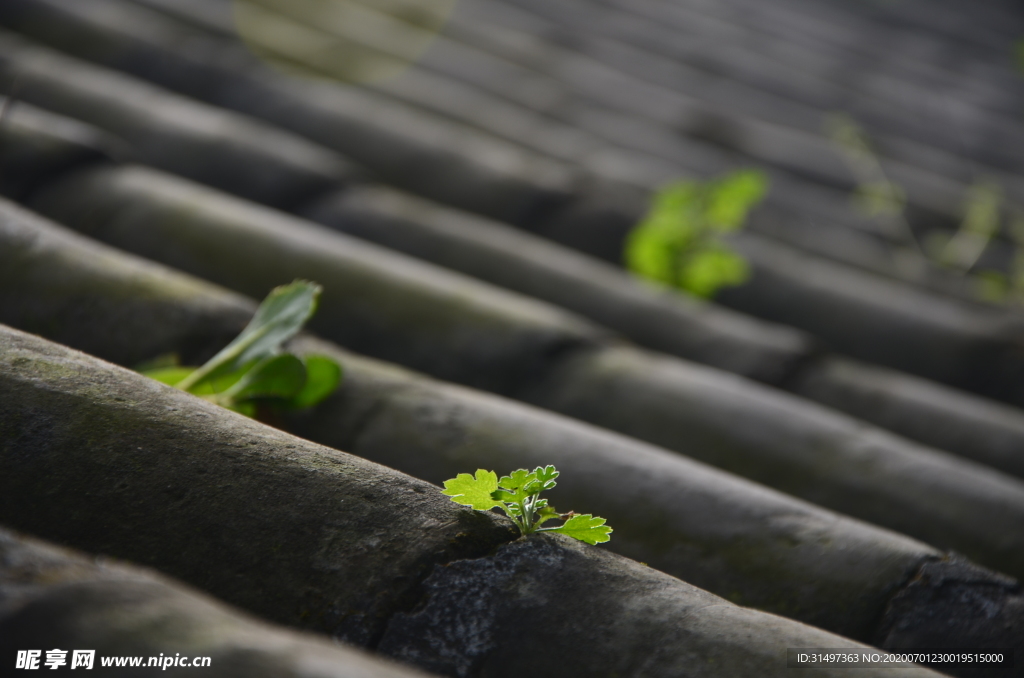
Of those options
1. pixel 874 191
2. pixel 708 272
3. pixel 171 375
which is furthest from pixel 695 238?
pixel 171 375

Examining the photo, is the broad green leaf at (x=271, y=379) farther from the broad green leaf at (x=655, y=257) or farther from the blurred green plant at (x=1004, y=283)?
the blurred green plant at (x=1004, y=283)

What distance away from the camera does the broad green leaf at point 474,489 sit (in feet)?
2.03

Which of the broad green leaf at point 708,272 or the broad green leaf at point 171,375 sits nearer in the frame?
the broad green leaf at point 171,375

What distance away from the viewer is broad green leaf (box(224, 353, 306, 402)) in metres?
0.85

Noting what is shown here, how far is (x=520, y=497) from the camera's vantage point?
633 mm

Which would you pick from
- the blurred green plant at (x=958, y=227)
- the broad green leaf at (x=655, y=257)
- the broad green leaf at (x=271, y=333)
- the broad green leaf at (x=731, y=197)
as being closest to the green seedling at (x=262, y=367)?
the broad green leaf at (x=271, y=333)

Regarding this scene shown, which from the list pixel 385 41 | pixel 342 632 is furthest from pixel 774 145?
pixel 342 632

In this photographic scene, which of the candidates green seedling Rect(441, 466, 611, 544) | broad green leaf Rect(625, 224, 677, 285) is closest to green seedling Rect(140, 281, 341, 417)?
green seedling Rect(441, 466, 611, 544)

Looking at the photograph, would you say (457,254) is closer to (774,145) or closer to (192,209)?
(192,209)

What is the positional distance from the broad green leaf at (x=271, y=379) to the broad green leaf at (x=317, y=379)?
0.17 feet

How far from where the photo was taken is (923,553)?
0.86 meters

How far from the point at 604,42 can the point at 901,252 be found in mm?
1773

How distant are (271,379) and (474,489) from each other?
1.12ft

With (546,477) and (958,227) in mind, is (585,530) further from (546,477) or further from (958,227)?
(958,227)
